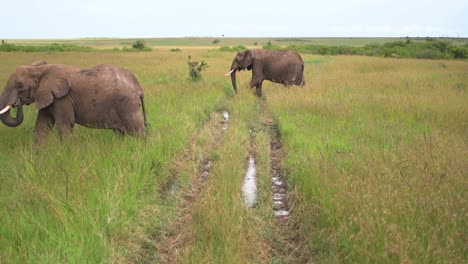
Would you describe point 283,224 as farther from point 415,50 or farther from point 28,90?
point 415,50

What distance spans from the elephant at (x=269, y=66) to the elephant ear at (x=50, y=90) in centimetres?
817

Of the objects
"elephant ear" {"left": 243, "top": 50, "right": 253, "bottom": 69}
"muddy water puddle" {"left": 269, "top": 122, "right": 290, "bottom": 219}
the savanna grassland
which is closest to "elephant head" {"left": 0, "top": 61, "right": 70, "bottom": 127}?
the savanna grassland

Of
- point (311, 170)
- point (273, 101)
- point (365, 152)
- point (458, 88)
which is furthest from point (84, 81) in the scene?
point (458, 88)

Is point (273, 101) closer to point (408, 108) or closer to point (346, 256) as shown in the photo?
point (408, 108)

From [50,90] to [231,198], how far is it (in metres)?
3.22

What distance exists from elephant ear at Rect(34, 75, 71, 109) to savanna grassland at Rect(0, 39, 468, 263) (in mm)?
540

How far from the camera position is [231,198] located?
174 inches

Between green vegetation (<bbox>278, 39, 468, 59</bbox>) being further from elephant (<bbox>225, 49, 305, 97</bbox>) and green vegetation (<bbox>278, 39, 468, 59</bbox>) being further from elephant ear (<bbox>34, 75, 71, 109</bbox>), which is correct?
elephant ear (<bbox>34, 75, 71, 109</bbox>)

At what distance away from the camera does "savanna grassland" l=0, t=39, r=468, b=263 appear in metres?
3.18

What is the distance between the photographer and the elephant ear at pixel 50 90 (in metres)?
5.64

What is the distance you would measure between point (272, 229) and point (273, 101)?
7.16m

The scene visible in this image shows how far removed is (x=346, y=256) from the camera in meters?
3.17

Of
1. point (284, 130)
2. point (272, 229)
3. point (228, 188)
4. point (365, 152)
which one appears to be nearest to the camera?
point (272, 229)

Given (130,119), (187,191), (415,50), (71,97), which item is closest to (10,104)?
(71,97)
